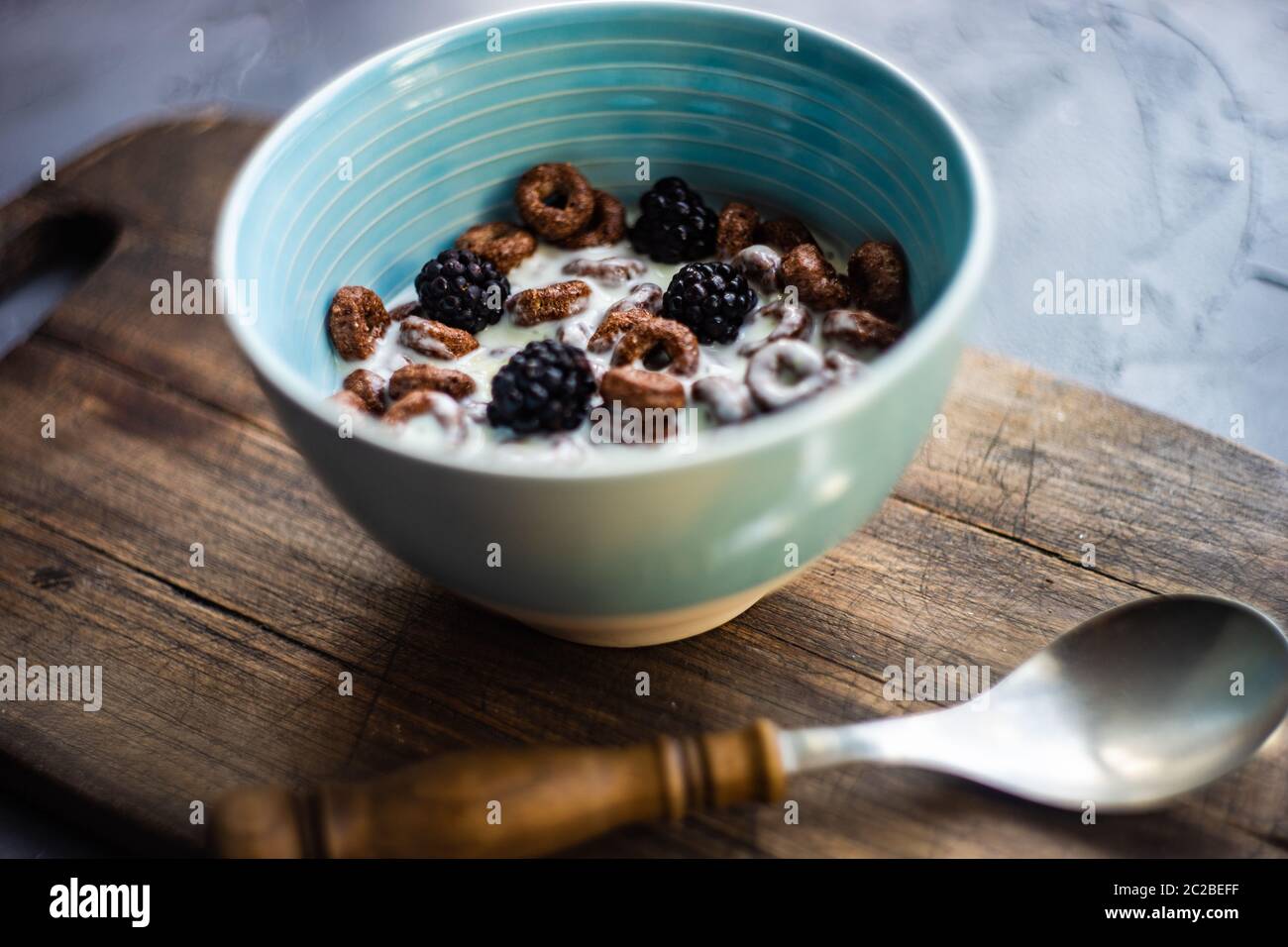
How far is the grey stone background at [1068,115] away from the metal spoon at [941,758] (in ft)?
2.02

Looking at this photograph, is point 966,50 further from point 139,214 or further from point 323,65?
point 139,214

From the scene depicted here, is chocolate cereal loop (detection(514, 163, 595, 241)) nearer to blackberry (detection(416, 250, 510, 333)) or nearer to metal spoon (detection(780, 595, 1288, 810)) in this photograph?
blackberry (detection(416, 250, 510, 333))

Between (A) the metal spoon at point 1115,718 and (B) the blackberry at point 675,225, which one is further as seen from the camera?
(B) the blackberry at point 675,225

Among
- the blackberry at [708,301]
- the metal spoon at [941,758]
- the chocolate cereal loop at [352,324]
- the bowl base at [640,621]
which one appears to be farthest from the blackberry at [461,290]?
the metal spoon at [941,758]

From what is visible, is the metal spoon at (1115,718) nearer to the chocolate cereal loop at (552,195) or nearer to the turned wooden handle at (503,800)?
the turned wooden handle at (503,800)

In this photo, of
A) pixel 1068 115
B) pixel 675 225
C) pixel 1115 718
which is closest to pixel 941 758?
pixel 1115 718

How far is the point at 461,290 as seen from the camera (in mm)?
1005

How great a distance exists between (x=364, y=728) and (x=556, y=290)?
408 millimetres

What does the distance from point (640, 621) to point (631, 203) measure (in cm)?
51

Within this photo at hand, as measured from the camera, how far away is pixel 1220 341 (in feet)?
5.08

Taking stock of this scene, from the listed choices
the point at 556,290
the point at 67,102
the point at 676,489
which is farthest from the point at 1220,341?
the point at 67,102

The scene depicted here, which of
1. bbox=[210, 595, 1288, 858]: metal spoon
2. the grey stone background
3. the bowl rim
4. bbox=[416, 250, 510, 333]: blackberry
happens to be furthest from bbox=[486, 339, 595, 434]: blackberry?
the grey stone background

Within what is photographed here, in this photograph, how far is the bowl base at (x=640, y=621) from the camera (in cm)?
82

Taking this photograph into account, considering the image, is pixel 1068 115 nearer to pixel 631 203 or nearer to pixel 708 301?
pixel 631 203
